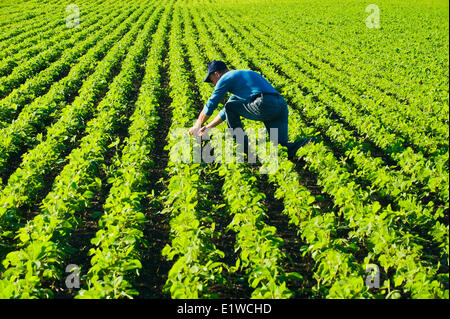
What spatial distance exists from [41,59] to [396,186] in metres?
12.9

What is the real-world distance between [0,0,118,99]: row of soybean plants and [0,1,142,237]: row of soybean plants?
155 centimetres

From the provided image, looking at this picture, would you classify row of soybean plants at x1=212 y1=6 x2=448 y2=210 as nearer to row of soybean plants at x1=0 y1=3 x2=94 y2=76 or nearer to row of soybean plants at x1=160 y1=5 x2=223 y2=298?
row of soybean plants at x1=160 y1=5 x2=223 y2=298

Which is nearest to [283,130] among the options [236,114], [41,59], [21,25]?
[236,114]

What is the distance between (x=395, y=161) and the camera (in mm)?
5617

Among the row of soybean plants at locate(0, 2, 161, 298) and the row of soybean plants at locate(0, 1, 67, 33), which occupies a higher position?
the row of soybean plants at locate(0, 1, 67, 33)

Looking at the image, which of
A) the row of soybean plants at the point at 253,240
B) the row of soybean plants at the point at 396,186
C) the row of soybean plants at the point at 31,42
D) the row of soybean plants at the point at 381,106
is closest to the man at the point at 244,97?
the row of soybean plants at the point at 253,240

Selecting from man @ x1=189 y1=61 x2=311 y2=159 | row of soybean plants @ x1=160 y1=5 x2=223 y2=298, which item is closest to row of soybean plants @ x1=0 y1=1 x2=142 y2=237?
row of soybean plants @ x1=160 y1=5 x2=223 y2=298

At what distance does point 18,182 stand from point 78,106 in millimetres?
3515

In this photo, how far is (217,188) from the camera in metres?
4.85

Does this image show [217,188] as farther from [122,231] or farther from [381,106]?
[381,106]

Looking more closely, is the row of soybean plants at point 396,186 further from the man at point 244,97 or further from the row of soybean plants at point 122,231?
the row of soybean plants at point 122,231

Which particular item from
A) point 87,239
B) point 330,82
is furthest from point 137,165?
point 330,82

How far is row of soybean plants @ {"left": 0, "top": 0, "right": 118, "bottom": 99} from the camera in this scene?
31.4ft
